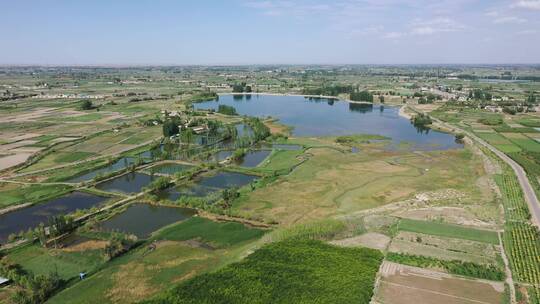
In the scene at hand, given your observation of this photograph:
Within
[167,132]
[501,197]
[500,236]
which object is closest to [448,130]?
[501,197]

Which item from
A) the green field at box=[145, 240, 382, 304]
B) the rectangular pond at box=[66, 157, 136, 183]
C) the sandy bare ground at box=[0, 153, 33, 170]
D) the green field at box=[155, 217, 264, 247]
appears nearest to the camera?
the green field at box=[145, 240, 382, 304]

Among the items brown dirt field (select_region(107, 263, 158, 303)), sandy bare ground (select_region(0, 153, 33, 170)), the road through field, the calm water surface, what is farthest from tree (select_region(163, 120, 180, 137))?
the road through field

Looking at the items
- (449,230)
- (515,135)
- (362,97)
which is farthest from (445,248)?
(362,97)

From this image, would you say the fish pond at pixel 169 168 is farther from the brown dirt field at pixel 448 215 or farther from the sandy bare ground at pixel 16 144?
the brown dirt field at pixel 448 215

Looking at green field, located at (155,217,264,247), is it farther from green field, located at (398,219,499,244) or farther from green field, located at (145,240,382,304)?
green field, located at (398,219,499,244)

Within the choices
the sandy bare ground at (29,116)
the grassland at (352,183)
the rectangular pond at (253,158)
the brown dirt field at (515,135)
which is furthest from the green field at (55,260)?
the brown dirt field at (515,135)

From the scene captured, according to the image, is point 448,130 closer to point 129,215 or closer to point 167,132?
point 167,132
